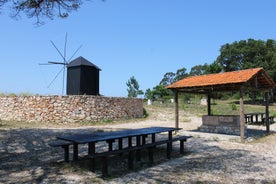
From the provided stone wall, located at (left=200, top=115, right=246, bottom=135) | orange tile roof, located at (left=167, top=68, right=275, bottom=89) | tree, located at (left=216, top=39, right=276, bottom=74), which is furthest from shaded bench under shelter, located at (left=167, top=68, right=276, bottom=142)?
tree, located at (left=216, top=39, right=276, bottom=74)

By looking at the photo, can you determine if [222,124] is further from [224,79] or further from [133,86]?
[133,86]

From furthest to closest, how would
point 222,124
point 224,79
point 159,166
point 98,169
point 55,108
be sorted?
point 55,108
point 222,124
point 224,79
point 159,166
point 98,169

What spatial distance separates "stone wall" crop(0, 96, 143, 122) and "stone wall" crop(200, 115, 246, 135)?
7330mm

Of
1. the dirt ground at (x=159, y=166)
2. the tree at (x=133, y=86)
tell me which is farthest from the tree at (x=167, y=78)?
the dirt ground at (x=159, y=166)

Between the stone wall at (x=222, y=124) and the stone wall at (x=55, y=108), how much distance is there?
7330mm

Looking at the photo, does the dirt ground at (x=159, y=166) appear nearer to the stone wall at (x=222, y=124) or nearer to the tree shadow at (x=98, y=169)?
the tree shadow at (x=98, y=169)

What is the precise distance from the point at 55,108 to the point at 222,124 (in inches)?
402

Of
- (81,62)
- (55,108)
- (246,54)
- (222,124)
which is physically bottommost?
(222,124)

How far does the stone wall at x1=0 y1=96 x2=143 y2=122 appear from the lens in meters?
15.6

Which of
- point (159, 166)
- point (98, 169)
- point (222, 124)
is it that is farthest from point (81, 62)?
point (159, 166)

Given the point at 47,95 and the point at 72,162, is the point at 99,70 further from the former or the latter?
the point at 72,162

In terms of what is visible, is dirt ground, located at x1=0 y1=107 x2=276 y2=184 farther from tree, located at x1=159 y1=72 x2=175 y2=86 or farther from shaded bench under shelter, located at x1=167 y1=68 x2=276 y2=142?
tree, located at x1=159 y1=72 x2=175 y2=86

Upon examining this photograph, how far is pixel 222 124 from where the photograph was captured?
1134 centimetres

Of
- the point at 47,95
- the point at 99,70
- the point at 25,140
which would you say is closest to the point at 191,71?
the point at 99,70
